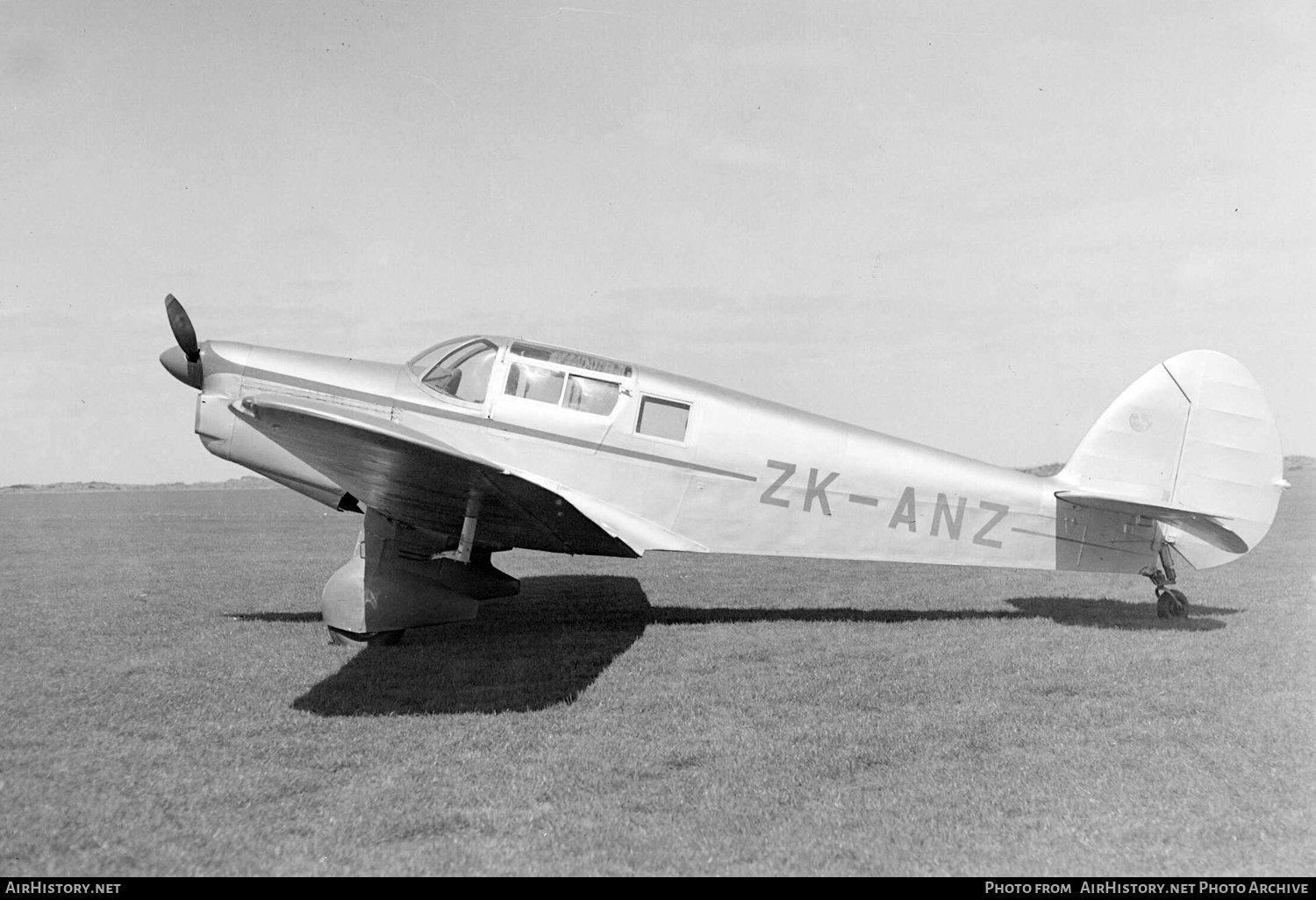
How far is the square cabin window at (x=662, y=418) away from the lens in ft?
23.3

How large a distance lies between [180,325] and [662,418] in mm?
4077

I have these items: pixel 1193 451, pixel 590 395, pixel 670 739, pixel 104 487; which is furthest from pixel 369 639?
pixel 104 487

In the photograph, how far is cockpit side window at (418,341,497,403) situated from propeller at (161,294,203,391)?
2.00 metres

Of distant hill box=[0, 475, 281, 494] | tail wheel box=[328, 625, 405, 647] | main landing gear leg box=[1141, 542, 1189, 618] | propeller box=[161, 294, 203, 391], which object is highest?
propeller box=[161, 294, 203, 391]

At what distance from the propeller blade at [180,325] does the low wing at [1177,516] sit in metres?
7.63

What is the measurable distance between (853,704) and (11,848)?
4.24 metres

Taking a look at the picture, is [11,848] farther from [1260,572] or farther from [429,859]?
[1260,572]

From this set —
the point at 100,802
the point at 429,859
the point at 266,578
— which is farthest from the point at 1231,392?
the point at 266,578

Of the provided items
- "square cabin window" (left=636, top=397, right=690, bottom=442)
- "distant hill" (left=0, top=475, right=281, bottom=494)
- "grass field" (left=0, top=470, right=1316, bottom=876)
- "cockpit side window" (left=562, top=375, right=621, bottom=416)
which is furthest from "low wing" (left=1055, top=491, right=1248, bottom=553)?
"distant hill" (left=0, top=475, right=281, bottom=494)

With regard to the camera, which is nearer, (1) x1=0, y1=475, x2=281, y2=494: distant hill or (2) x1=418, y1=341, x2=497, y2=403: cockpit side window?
(2) x1=418, y1=341, x2=497, y2=403: cockpit side window

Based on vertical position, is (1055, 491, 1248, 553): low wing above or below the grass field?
above

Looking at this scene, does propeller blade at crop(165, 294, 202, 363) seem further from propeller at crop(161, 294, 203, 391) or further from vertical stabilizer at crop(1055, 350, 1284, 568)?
vertical stabilizer at crop(1055, 350, 1284, 568)

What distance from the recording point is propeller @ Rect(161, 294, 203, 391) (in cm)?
701

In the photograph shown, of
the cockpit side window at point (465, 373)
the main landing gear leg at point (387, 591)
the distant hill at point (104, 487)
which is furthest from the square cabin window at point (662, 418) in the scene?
the distant hill at point (104, 487)
